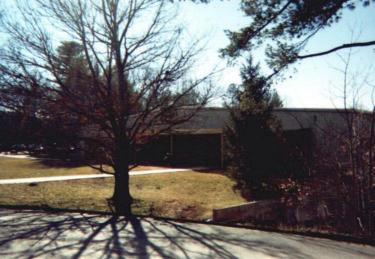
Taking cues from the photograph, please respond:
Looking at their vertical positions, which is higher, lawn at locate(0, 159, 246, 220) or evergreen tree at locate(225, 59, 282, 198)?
evergreen tree at locate(225, 59, 282, 198)

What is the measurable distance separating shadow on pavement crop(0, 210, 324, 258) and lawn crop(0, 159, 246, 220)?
9.28 feet

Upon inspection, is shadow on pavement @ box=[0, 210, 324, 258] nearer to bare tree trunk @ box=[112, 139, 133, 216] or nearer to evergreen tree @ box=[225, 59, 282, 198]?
bare tree trunk @ box=[112, 139, 133, 216]

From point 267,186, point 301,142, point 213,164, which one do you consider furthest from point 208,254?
point 213,164

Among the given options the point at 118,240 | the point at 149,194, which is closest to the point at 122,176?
the point at 149,194

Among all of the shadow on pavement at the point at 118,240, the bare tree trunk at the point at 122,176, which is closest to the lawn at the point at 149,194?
the bare tree trunk at the point at 122,176

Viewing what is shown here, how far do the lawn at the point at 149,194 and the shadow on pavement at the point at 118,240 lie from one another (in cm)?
283

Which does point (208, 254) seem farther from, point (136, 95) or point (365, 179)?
point (136, 95)

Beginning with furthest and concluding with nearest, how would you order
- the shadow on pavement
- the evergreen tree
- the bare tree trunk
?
the evergreen tree → the bare tree trunk → the shadow on pavement

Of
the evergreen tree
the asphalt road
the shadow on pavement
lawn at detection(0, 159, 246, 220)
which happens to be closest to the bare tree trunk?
lawn at detection(0, 159, 246, 220)

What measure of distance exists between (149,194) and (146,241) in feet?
26.8

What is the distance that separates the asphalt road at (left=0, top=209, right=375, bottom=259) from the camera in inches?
280

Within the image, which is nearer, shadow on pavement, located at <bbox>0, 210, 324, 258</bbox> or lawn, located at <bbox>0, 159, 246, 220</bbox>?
shadow on pavement, located at <bbox>0, 210, 324, 258</bbox>

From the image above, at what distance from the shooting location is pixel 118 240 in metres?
8.02

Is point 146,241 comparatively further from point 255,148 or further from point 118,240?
point 255,148
